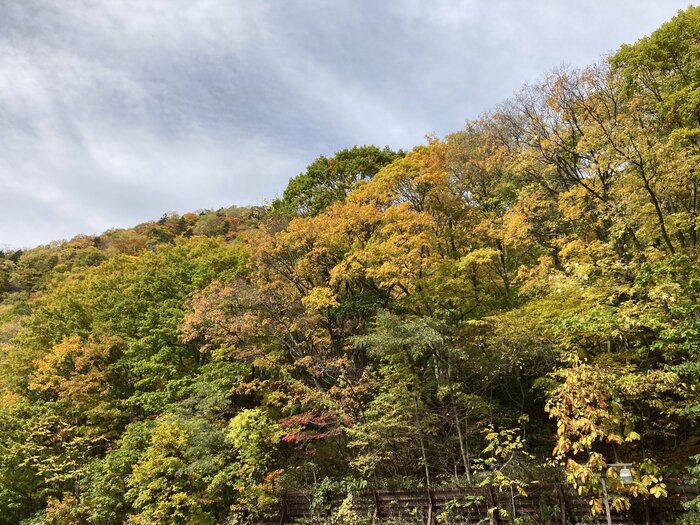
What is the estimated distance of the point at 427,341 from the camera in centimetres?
1184

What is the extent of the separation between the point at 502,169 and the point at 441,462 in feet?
40.0

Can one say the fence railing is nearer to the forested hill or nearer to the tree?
the forested hill

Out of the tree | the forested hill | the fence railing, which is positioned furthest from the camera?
the tree

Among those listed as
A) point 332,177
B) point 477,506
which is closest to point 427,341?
point 477,506

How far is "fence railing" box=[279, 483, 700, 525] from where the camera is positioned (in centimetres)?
923

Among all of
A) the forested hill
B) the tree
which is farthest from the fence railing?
the tree

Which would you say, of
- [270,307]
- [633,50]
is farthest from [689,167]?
[270,307]

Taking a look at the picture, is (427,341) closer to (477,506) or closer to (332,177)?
(477,506)

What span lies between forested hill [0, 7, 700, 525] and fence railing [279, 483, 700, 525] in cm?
55

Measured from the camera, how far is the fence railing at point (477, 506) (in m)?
9.23

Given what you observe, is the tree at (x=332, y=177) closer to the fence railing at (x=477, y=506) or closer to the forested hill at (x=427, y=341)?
the forested hill at (x=427, y=341)

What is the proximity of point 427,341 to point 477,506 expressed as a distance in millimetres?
4514

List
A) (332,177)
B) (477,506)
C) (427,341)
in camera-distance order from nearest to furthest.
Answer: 1. (477,506)
2. (427,341)
3. (332,177)

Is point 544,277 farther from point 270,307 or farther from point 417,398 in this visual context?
point 270,307
